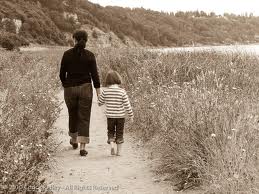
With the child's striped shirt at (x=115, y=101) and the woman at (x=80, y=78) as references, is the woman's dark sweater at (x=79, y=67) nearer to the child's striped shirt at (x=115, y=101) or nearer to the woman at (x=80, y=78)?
the woman at (x=80, y=78)

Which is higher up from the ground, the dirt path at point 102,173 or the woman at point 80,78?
the woman at point 80,78

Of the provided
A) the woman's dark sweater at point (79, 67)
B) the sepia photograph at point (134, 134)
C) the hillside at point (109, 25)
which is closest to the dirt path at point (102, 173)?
the sepia photograph at point (134, 134)

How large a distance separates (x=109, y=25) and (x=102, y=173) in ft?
342

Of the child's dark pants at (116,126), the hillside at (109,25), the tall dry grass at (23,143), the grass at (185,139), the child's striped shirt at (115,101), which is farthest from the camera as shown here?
the hillside at (109,25)

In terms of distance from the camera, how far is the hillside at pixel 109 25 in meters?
71.4

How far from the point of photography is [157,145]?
7.82m

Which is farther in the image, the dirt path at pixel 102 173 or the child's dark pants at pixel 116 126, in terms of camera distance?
the child's dark pants at pixel 116 126

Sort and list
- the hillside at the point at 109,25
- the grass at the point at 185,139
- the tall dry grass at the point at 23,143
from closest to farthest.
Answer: the tall dry grass at the point at 23,143, the grass at the point at 185,139, the hillside at the point at 109,25

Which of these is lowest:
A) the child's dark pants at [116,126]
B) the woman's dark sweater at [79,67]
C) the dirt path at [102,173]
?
the dirt path at [102,173]

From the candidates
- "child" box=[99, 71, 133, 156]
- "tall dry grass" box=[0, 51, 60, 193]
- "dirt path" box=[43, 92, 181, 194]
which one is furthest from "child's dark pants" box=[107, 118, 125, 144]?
"tall dry grass" box=[0, 51, 60, 193]

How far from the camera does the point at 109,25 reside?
360ft

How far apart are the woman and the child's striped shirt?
263mm

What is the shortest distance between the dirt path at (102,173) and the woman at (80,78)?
42 cm

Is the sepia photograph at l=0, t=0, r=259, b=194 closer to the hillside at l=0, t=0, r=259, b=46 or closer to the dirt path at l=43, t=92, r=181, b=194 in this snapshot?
the dirt path at l=43, t=92, r=181, b=194
